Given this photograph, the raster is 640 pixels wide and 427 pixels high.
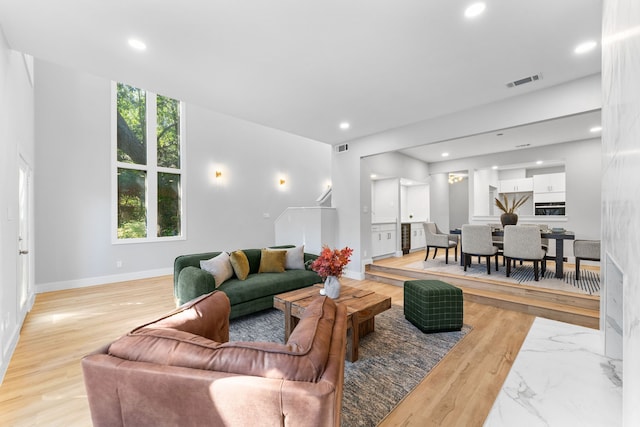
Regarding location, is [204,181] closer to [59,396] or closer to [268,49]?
[268,49]

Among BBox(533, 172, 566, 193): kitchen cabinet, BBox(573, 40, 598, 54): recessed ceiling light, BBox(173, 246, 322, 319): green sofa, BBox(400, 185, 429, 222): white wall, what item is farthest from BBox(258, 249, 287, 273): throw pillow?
BBox(533, 172, 566, 193): kitchen cabinet

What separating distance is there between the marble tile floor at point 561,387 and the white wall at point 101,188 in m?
5.83

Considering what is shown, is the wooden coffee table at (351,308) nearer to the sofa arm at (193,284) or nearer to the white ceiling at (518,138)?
the sofa arm at (193,284)

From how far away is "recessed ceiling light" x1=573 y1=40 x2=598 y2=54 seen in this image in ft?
8.26

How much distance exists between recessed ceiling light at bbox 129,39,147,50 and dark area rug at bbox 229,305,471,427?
290cm

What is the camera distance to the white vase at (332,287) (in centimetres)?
283

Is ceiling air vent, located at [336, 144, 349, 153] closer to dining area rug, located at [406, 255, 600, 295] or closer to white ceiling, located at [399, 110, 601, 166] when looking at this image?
white ceiling, located at [399, 110, 601, 166]

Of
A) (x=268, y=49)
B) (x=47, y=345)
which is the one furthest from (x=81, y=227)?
(x=268, y=49)

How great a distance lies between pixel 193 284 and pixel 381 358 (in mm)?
2011

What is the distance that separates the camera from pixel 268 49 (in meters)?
2.61

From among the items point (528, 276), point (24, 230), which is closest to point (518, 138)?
point (528, 276)

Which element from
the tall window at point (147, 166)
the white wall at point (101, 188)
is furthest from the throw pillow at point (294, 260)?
the tall window at point (147, 166)

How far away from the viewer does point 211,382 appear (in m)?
0.87

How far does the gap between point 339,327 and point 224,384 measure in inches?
21.5
